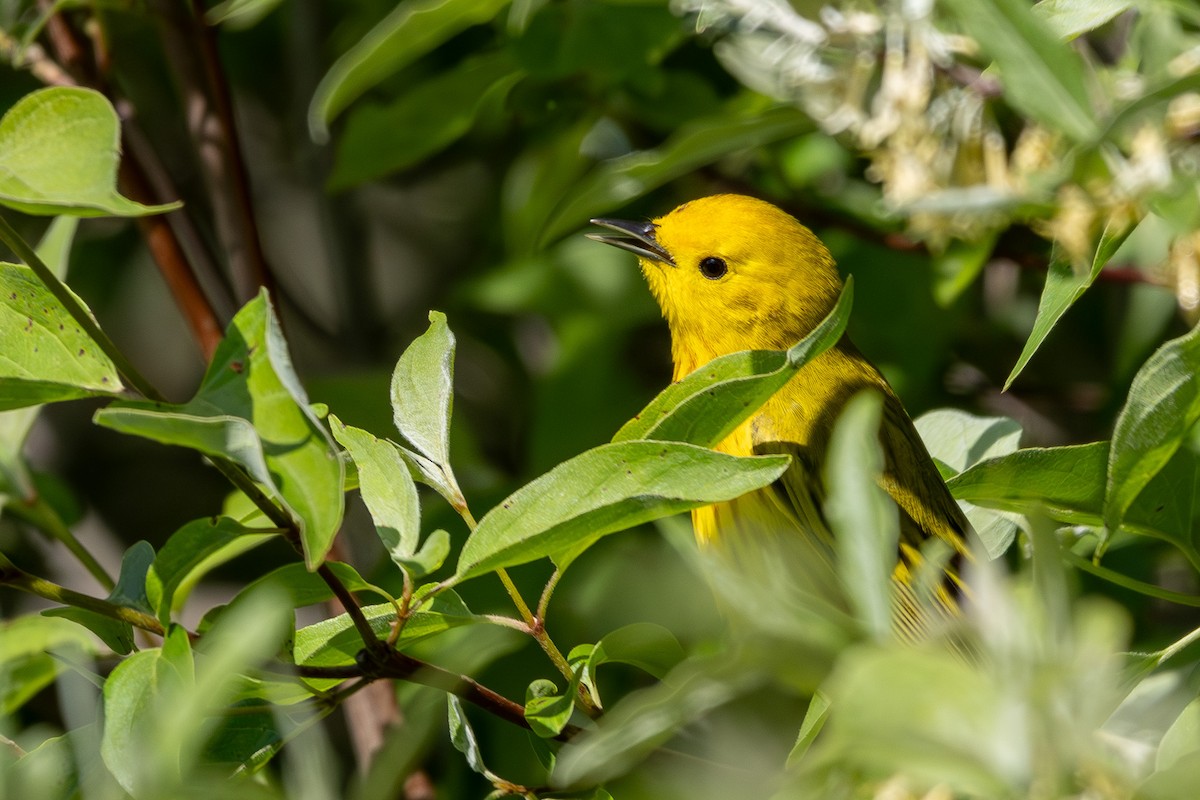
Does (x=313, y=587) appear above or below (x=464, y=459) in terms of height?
above

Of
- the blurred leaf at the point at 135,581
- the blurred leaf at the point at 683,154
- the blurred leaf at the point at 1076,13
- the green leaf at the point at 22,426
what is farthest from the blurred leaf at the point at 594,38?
the blurred leaf at the point at 135,581

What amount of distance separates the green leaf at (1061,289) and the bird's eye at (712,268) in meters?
1.42

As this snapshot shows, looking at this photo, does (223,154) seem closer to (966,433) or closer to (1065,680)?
(966,433)

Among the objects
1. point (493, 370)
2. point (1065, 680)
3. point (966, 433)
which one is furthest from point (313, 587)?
point (493, 370)

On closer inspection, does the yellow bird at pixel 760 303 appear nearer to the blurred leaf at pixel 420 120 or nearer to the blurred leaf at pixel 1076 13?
the blurred leaf at pixel 420 120

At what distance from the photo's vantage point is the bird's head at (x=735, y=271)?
2951 millimetres

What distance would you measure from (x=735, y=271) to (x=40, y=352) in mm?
2028

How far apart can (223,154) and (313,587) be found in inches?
61.9

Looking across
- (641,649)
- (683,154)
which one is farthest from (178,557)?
(683,154)

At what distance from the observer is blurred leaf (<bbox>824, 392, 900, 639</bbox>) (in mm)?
925

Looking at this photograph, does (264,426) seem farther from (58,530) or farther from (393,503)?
(58,530)

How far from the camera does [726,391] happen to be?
4.07 ft

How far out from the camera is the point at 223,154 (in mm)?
2699

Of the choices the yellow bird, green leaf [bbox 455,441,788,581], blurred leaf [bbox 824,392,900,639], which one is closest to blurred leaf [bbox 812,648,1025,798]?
blurred leaf [bbox 824,392,900,639]
